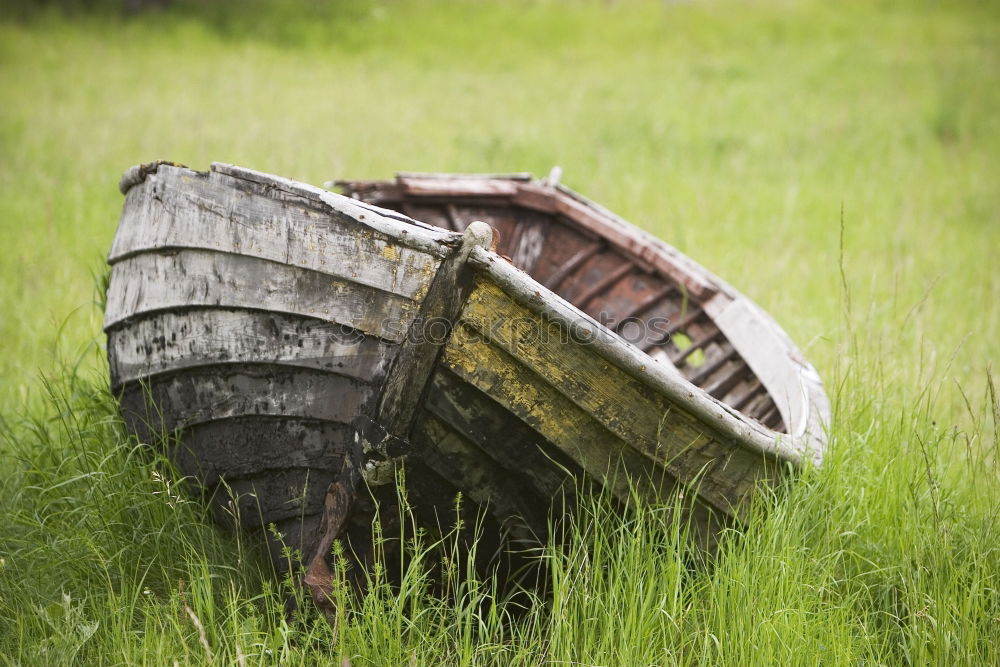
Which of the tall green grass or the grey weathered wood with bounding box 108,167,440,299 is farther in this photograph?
the tall green grass

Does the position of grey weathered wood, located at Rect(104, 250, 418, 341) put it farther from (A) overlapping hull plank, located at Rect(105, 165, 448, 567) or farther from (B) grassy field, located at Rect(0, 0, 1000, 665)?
(B) grassy field, located at Rect(0, 0, 1000, 665)

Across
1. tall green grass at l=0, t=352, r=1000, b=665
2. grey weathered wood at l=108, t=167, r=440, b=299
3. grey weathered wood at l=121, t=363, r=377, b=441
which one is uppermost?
grey weathered wood at l=108, t=167, r=440, b=299

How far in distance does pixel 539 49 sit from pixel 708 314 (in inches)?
462

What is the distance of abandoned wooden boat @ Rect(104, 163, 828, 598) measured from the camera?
1.87 m

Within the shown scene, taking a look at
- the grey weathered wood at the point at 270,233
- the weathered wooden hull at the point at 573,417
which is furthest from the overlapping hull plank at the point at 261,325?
the weathered wooden hull at the point at 573,417

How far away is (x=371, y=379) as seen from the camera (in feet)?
6.35

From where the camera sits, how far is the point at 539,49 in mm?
14273

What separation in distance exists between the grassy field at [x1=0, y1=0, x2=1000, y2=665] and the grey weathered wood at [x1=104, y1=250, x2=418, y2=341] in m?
0.55

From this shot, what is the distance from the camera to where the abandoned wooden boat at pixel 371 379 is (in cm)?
187

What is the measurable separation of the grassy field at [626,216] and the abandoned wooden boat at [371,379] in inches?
6.9

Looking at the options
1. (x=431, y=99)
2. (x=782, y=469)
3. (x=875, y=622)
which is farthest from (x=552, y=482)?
(x=431, y=99)

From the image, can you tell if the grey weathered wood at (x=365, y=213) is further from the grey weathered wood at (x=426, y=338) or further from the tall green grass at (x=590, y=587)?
the tall green grass at (x=590, y=587)

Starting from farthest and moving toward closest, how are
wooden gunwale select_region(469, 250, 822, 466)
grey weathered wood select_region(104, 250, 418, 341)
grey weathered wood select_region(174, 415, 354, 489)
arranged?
grey weathered wood select_region(174, 415, 354, 489) → grey weathered wood select_region(104, 250, 418, 341) → wooden gunwale select_region(469, 250, 822, 466)

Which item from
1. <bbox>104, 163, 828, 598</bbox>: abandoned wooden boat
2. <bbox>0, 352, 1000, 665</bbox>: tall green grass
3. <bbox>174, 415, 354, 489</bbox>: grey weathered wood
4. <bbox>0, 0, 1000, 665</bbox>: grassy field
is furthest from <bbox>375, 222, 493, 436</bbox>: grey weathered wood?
<bbox>0, 0, 1000, 665</bbox>: grassy field
